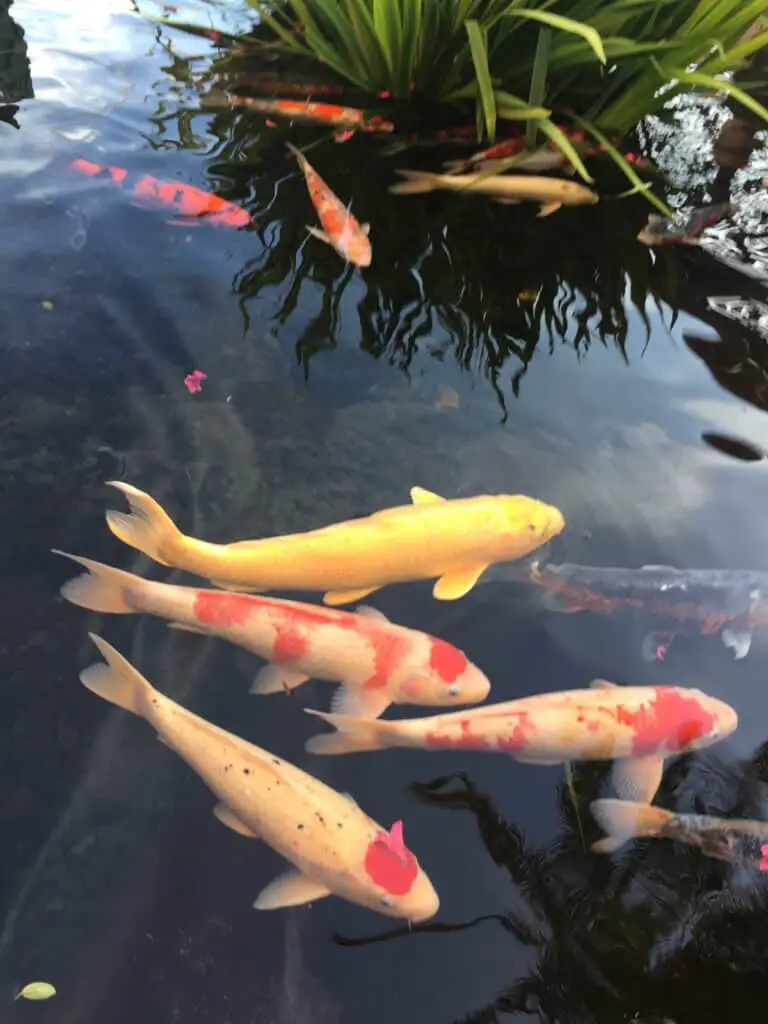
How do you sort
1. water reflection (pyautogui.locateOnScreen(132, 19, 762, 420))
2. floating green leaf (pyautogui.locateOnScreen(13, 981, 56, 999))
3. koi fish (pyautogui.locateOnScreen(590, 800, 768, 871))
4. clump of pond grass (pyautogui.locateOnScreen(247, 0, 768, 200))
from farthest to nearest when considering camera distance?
clump of pond grass (pyautogui.locateOnScreen(247, 0, 768, 200)) → water reflection (pyautogui.locateOnScreen(132, 19, 762, 420)) → koi fish (pyautogui.locateOnScreen(590, 800, 768, 871)) → floating green leaf (pyautogui.locateOnScreen(13, 981, 56, 999))

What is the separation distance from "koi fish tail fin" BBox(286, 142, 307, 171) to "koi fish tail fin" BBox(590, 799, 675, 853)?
322 centimetres

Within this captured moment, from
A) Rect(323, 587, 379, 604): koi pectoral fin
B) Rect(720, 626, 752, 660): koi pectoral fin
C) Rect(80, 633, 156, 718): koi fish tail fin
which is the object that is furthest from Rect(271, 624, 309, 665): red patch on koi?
Rect(720, 626, 752, 660): koi pectoral fin

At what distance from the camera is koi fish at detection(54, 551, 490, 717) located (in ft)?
6.19

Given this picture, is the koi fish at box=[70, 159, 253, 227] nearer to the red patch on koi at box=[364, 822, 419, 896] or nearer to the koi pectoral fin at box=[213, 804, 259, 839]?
the koi pectoral fin at box=[213, 804, 259, 839]

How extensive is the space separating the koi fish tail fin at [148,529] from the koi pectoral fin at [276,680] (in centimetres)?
40

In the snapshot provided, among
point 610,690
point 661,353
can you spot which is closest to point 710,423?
point 661,353

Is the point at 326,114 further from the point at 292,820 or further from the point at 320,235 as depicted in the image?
the point at 292,820

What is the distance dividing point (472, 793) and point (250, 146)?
12.2 feet

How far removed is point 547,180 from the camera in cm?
383

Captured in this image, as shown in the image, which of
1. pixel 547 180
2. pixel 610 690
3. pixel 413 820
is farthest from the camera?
pixel 547 180

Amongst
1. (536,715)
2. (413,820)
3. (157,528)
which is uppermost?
(157,528)

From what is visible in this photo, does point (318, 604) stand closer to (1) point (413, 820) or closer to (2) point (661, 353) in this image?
(1) point (413, 820)

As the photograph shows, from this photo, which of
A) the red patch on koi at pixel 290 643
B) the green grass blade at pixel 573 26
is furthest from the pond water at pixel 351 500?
the green grass blade at pixel 573 26

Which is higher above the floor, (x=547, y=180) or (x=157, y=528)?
(x=547, y=180)
